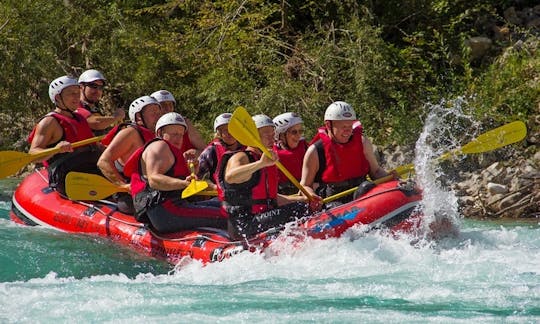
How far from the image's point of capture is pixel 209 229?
292 inches

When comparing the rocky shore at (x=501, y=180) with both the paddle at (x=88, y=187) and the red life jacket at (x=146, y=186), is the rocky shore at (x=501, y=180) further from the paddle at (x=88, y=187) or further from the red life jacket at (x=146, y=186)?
the paddle at (x=88, y=187)

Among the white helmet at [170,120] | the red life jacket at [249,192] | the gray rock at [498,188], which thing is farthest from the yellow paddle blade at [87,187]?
the gray rock at [498,188]

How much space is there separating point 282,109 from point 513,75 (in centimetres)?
284

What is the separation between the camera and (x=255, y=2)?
13141 millimetres

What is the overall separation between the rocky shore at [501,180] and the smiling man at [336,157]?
258 centimetres

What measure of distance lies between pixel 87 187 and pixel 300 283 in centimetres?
300

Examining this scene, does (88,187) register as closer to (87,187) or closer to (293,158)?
(87,187)

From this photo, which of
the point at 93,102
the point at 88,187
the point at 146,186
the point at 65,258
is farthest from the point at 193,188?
the point at 93,102

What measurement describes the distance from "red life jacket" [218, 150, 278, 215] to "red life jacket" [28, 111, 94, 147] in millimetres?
2400

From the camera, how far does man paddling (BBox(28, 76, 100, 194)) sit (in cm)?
880

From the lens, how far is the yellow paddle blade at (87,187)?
8344 mm

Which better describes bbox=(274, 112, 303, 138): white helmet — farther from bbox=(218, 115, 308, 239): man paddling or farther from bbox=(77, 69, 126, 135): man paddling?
bbox=(77, 69, 126, 135): man paddling

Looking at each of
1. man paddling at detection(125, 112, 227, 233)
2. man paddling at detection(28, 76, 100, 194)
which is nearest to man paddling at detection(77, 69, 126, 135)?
man paddling at detection(28, 76, 100, 194)

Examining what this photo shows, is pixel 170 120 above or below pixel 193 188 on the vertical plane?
above
